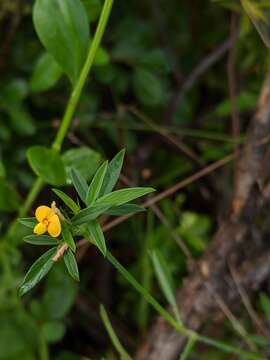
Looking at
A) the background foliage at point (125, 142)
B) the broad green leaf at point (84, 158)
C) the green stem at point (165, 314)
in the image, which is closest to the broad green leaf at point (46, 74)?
the background foliage at point (125, 142)

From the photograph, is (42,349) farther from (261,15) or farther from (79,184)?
(261,15)

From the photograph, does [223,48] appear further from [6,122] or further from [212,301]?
[212,301]

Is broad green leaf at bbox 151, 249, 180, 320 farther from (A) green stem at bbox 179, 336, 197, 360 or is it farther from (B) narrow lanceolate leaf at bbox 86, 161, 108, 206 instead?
(B) narrow lanceolate leaf at bbox 86, 161, 108, 206

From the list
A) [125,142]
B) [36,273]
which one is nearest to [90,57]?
[36,273]

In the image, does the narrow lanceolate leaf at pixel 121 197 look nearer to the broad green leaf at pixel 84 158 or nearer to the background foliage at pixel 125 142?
the broad green leaf at pixel 84 158

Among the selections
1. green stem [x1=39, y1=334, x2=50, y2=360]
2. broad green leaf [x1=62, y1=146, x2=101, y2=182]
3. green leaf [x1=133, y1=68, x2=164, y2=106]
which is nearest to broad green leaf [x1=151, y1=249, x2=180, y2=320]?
broad green leaf [x1=62, y1=146, x2=101, y2=182]
